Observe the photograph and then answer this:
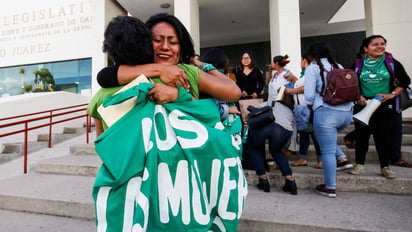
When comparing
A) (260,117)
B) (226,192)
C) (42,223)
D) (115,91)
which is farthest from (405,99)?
(42,223)

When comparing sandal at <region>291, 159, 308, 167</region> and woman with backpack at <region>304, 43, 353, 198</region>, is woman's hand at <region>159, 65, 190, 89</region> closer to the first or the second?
woman with backpack at <region>304, 43, 353, 198</region>

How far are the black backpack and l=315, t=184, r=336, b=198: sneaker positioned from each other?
852 mm

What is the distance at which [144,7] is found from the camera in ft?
23.9

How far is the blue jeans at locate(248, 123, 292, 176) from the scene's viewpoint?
2.38 meters

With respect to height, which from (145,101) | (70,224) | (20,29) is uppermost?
(20,29)

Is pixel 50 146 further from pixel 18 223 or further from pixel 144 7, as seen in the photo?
pixel 144 7

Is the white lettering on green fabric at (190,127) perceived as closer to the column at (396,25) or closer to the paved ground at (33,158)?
the paved ground at (33,158)

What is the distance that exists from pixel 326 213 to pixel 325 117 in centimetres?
90

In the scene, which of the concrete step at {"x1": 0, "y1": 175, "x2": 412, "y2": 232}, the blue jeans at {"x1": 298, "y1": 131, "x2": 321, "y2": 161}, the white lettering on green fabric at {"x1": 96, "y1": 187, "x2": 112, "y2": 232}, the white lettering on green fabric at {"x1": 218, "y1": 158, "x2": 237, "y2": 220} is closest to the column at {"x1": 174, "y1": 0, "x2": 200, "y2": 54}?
the blue jeans at {"x1": 298, "y1": 131, "x2": 321, "y2": 161}

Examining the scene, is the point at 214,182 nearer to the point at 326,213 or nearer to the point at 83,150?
the point at 326,213

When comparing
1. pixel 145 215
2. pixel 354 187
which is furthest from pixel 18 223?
pixel 354 187

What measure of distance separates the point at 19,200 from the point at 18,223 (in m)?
0.37

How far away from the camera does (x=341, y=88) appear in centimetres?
218

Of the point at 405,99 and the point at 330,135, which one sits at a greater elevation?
the point at 405,99
